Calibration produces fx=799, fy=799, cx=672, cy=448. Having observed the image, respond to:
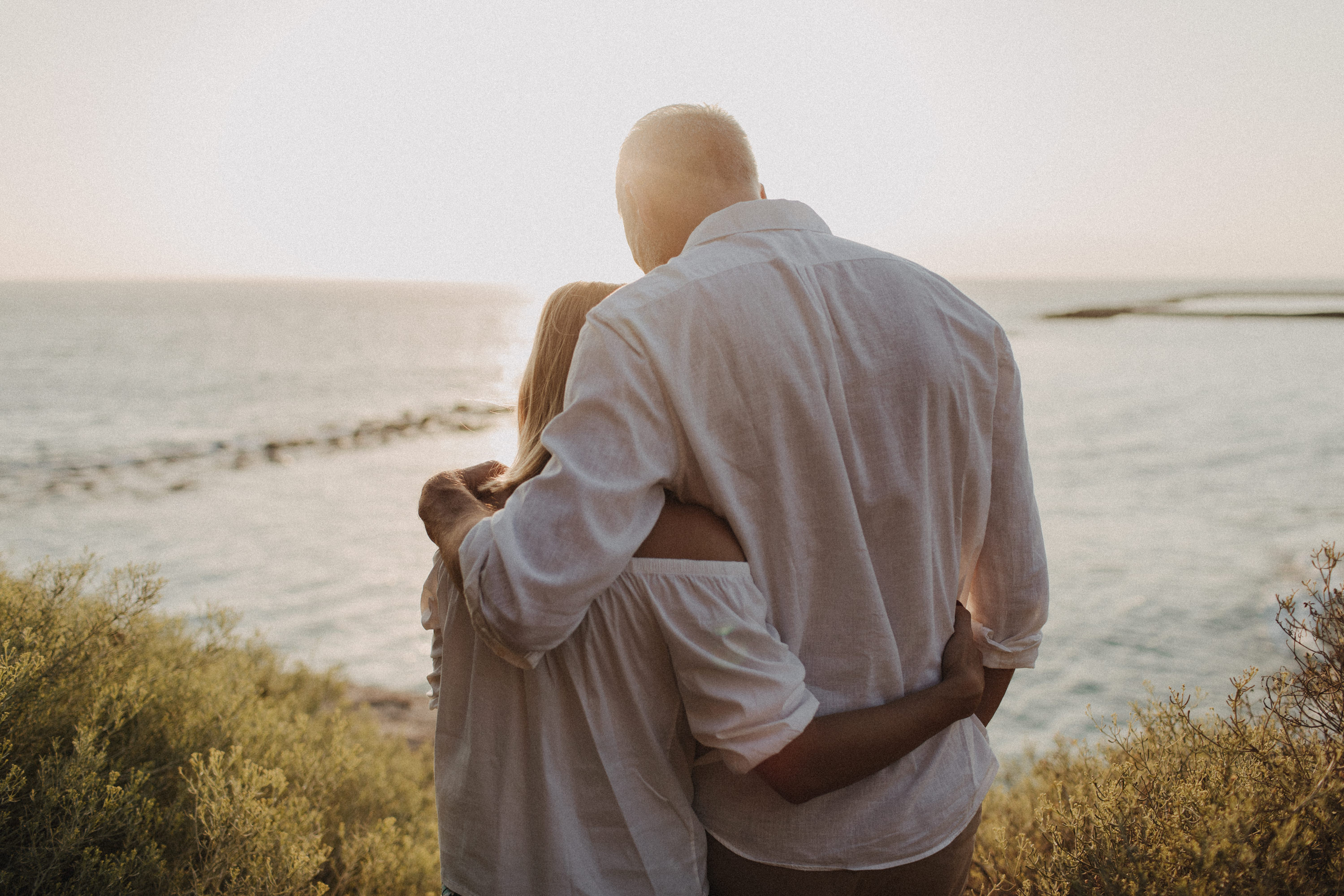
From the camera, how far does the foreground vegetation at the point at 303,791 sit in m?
1.70

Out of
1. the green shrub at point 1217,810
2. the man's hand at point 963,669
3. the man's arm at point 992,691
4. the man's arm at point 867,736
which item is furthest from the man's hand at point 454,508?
the green shrub at point 1217,810

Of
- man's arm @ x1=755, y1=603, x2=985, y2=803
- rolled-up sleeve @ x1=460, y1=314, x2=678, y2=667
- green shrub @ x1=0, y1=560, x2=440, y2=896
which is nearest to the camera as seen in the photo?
rolled-up sleeve @ x1=460, y1=314, x2=678, y2=667

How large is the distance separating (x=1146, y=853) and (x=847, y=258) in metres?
1.45

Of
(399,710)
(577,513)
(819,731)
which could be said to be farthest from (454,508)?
(399,710)

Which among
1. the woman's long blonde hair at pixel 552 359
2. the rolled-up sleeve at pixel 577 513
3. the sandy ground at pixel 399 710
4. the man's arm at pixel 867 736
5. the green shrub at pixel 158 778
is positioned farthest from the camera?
the sandy ground at pixel 399 710

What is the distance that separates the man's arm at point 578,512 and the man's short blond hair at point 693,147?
454 mm

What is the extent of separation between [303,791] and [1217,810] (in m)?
3.51

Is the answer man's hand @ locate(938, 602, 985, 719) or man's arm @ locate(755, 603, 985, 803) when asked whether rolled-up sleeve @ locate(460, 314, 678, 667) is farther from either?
man's hand @ locate(938, 602, 985, 719)

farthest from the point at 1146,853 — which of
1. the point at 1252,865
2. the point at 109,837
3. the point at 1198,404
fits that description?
the point at 1198,404

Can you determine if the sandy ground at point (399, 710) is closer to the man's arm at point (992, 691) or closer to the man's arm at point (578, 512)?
the man's arm at point (992, 691)

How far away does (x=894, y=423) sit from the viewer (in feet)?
4.58

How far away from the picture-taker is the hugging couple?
4.19 ft

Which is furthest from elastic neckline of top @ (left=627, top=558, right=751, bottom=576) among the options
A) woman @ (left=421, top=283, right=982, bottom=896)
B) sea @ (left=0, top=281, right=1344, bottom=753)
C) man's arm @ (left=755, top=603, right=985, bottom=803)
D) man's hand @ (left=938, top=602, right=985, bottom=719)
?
sea @ (left=0, top=281, right=1344, bottom=753)

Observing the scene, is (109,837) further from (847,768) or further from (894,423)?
(894,423)
